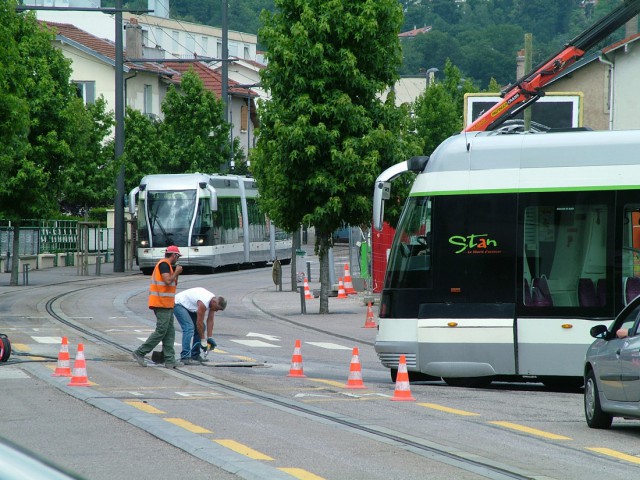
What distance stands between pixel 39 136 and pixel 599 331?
30.7 meters

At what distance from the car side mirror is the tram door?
12.3 ft

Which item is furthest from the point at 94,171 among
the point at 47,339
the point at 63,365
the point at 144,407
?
the point at 144,407

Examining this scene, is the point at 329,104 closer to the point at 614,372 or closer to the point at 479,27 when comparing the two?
the point at 614,372

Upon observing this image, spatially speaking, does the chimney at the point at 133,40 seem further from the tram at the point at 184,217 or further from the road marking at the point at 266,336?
the road marking at the point at 266,336

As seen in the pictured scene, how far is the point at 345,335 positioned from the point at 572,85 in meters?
29.3

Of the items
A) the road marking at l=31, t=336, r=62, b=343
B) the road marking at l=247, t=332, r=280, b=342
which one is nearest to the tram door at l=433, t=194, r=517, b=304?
the road marking at l=31, t=336, r=62, b=343

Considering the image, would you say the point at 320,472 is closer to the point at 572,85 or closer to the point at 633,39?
the point at 633,39

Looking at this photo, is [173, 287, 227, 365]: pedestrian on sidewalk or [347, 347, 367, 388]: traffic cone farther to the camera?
[173, 287, 227, 365]: pedestrian on sidewalk

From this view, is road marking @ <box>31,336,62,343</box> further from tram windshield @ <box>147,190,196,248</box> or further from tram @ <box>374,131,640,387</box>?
tram windshield @ <box>147,190,196,248</box>

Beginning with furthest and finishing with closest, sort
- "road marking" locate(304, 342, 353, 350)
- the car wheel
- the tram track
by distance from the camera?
"road marking" locate(304, 342, 353, 350) < the car wheel < the tram track

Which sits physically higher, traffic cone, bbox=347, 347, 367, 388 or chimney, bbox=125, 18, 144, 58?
chimney, bbox=125, 18, 144, 58

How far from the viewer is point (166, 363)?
58.6 ft

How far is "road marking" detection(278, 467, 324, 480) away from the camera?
8.32 metres

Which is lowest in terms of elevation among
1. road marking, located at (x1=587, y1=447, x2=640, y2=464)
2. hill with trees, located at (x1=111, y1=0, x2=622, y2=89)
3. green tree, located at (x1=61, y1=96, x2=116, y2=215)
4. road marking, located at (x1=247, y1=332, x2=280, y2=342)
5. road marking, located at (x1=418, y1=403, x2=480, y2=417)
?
road marking, located at (x1=247, y1=332, x2=280, y2=342)
